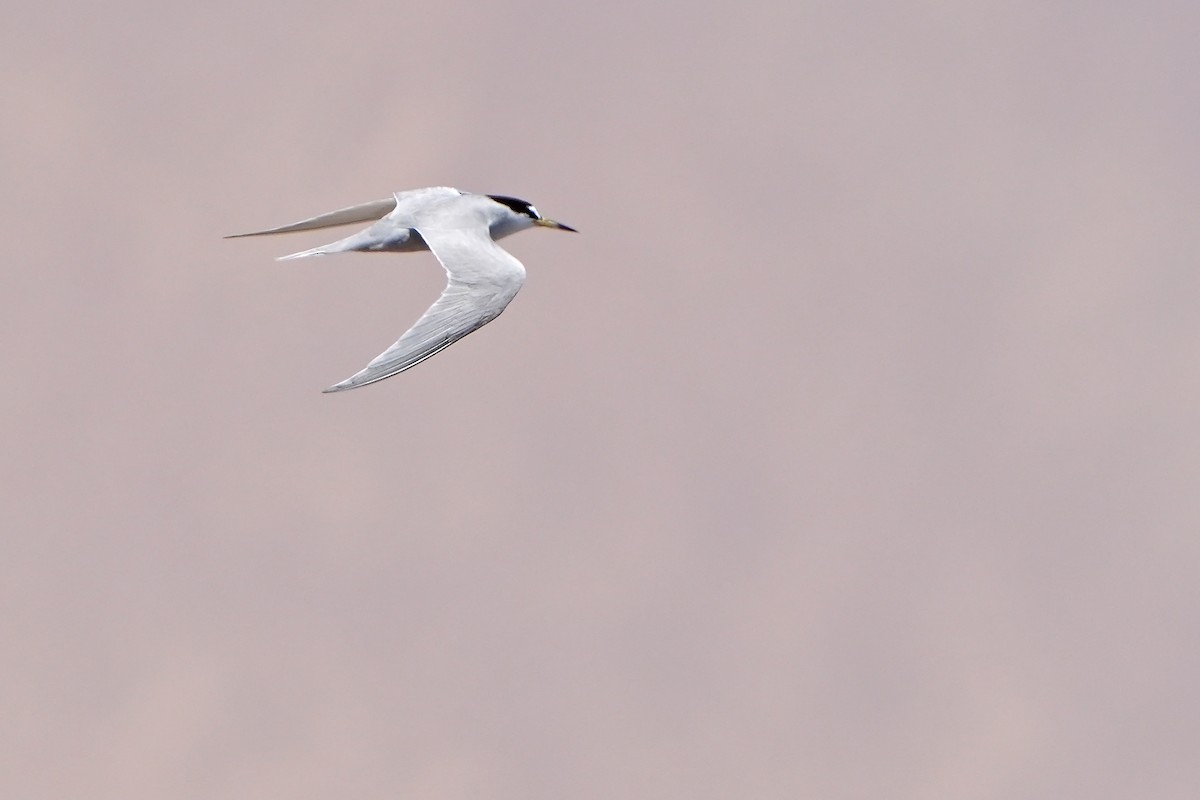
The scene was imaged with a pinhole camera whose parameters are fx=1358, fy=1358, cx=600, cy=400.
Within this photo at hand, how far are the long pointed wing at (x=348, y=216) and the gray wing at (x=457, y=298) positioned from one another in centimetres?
212

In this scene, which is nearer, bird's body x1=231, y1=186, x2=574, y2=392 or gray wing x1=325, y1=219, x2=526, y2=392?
gray wing x1=325, y1=219, x2=526, y2=392

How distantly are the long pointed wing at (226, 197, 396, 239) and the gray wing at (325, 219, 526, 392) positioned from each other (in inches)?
83.4

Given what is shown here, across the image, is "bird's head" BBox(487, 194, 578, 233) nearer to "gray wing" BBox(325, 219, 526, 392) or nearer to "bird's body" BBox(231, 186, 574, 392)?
"bird's body" BBox(231, 186, 574, 392)

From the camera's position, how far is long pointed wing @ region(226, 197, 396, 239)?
66.5 feet

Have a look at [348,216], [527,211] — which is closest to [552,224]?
[527,211]

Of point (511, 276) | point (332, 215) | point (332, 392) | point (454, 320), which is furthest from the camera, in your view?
point (332, 215)

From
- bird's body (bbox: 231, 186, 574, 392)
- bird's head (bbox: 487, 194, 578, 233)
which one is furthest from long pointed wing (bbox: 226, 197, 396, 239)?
bird's head (bbox: 487, 194, 578, 233)

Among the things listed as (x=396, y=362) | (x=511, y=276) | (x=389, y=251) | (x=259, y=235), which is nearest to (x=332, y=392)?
(x=396, y=362)

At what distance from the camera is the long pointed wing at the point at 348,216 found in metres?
20.3

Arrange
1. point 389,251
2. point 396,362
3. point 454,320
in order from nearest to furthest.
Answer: point 396,362 → point 454,320 → point 389,251

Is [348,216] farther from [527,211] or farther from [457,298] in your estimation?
[457,298]

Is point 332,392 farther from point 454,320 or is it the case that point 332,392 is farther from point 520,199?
point 520,199

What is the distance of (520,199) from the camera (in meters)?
21.3

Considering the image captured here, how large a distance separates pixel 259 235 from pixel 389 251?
89.5 inches
